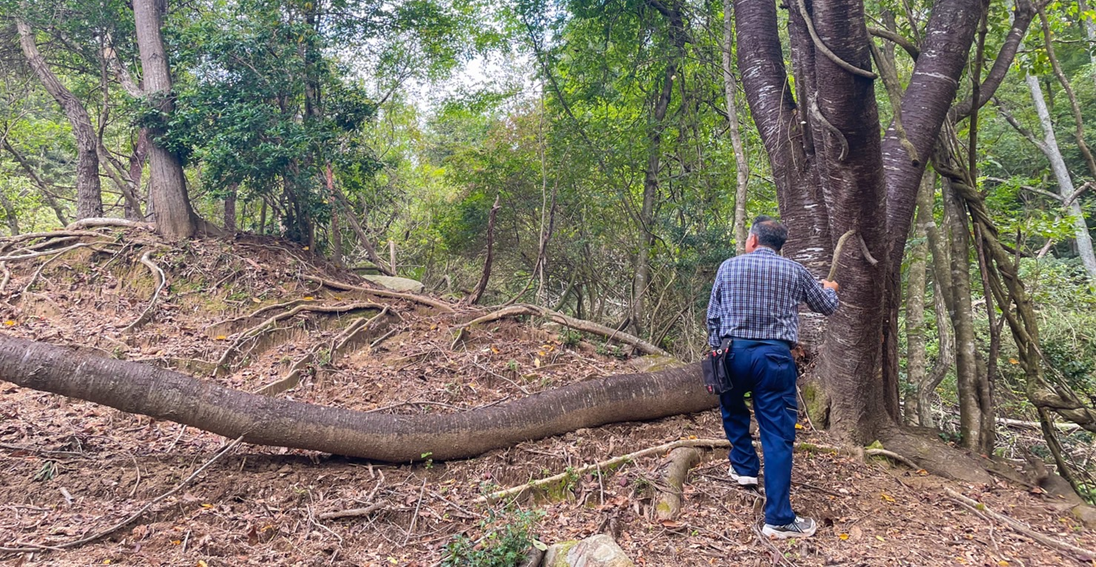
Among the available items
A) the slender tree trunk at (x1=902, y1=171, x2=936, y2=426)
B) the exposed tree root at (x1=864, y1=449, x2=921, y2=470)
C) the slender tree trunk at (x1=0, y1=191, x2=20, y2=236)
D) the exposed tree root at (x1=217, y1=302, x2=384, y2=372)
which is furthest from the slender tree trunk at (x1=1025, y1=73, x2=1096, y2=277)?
the slender tree trunk at (x1=0, y1=191, x2=20, y2=236)

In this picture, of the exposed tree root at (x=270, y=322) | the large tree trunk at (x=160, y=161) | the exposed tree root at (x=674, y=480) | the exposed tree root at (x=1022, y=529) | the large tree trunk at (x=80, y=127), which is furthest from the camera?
the large tree trunk at (x=80, y=127)

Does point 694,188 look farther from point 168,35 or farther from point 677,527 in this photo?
point 168,35

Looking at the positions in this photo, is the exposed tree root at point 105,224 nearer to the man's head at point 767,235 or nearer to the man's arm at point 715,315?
the man's arm at point 715,315

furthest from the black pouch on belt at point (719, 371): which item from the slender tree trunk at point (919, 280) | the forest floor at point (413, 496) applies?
the slender tree trunk at point (919, 280)

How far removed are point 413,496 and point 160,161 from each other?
670 cm

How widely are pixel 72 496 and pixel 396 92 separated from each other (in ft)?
27.8

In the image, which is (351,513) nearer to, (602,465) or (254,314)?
(602,465)

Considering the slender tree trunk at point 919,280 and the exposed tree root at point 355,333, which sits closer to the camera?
the slender tree trunk at point 919,280

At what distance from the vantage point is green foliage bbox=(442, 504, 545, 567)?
9.16 ft

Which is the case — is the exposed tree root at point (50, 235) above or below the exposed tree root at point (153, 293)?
above

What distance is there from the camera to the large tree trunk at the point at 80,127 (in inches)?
313

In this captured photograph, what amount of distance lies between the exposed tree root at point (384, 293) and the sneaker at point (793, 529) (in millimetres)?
4802

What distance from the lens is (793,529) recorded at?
3.02 meters

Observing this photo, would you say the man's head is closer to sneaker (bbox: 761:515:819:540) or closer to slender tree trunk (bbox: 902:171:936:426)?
sneaker (bbox: 761:515:819:540)
